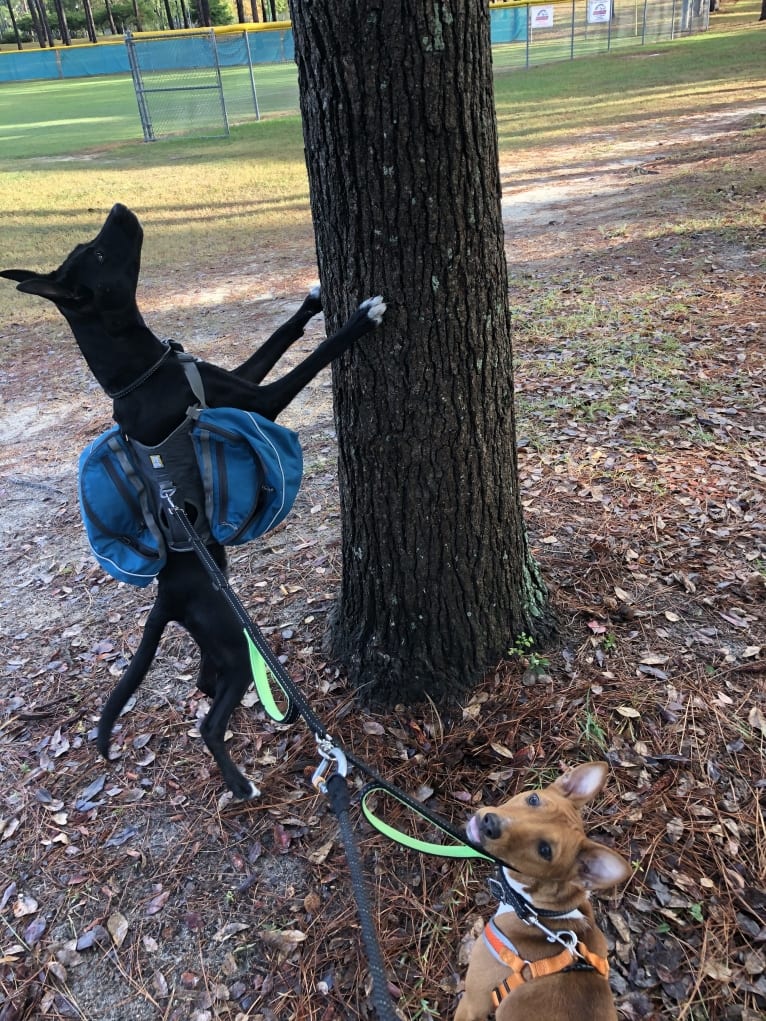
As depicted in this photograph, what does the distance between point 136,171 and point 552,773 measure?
726 inches

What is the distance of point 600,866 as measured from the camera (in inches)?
72.1

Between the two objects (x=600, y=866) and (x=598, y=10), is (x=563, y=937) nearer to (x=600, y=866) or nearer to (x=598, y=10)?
(x=600, y=866)

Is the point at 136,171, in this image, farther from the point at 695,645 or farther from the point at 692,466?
the point at 695,645

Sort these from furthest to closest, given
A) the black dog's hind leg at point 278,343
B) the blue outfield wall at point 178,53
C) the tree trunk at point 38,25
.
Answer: the tree trunk at point 38,25, the blue outfield wall at point 178,53, the black dog's hind leg at point 278,343

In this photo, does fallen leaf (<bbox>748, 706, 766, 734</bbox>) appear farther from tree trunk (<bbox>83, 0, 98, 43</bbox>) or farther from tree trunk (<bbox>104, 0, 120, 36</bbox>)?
tree trunk (<bbox>104, 0, 120, 36</bbox>)

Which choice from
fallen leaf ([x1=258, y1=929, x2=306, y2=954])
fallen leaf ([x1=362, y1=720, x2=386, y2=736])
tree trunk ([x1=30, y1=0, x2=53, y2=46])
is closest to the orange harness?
fallen leaf ([x1=258, y1=929, x2=306, y2=954])

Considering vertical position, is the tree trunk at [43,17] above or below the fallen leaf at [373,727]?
above

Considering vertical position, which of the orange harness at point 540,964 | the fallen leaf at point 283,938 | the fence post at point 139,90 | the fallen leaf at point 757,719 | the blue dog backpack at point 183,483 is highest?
the fence post at point 139,90

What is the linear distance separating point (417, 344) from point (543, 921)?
5.95ft

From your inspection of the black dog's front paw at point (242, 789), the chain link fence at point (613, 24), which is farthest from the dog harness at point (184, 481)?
the chain link fence at point (613, 24)

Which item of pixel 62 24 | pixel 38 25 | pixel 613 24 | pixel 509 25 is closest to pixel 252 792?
pixel 613 24

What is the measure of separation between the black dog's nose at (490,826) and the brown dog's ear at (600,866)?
A: 0.74 ft

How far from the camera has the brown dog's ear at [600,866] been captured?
1.78 meters

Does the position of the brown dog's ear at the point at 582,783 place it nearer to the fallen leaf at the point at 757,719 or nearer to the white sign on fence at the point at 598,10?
the fallen leaf at the point at 757,719
